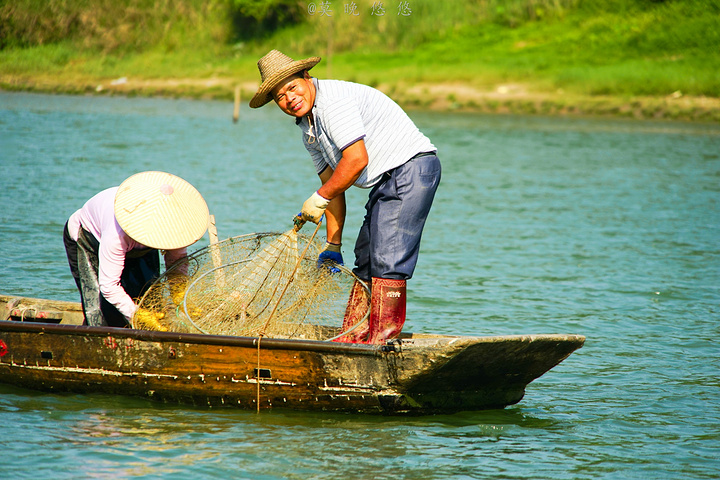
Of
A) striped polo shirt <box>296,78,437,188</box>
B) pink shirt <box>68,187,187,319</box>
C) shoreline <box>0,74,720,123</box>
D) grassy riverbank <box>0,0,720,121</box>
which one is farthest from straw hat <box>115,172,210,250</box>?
shoreline <box>0,74,720,123</box>

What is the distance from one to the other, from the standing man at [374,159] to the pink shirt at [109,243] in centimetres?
104

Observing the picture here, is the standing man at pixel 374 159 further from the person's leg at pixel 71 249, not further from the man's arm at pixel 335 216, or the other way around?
the person's leg at pixel 71 249

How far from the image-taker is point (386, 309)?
15.7ft

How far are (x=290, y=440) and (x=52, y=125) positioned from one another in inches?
843

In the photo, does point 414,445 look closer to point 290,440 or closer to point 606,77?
point 290,440

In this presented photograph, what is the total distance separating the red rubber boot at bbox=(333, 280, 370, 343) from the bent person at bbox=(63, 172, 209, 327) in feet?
3.29

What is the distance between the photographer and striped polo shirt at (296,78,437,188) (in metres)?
4.55

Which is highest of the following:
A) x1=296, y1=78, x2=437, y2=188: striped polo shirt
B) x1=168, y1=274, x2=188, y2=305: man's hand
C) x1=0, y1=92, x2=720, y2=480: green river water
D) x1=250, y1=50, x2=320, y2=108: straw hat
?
x1=250, y1=50, x2=320, y2=108: straw hat

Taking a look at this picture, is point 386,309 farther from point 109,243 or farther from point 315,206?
point 109,243

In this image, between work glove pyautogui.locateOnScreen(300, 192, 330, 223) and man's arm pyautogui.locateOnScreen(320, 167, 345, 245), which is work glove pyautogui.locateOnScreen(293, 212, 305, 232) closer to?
work glove pyautogui.locateOnScreen(300, 192, 330, 223)

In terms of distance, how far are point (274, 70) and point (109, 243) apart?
1374 millimetres

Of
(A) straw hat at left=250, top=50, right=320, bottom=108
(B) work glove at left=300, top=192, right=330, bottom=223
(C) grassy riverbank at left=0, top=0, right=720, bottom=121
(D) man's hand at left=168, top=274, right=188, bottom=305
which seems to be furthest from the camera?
(C) grassy riverbank at left=0, top=0, right=720, bottom=121

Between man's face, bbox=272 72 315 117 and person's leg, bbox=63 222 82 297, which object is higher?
man's face, bbox=272 72 315 117

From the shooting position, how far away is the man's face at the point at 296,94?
4.56 meters
